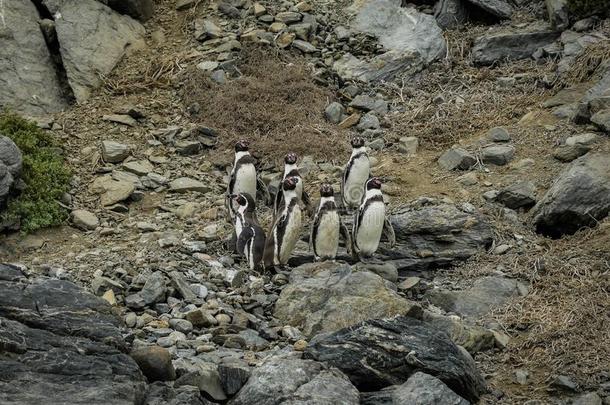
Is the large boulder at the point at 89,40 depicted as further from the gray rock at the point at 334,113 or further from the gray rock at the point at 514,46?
the gray rock at the point at 514,46

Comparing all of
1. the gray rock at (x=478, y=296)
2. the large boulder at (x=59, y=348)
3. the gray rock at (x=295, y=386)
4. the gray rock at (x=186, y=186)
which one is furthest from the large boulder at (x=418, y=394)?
the gray rock at (x=186, y=186)

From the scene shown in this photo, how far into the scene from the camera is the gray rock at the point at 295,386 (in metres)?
6.40

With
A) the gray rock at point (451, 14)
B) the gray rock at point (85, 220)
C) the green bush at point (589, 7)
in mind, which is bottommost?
the gray rock at point (85, 220)

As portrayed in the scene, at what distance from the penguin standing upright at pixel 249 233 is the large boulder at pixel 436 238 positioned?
124cm

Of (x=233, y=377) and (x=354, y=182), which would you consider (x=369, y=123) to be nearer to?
(x=354, y=182)

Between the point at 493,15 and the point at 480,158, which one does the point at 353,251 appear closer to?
the point at 480,158

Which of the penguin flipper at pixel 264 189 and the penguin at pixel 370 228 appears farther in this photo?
the penguin flipper at pixel 264 189

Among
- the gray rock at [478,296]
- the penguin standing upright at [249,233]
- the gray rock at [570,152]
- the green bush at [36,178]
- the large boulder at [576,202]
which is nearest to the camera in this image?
the gray rock at [478,296]

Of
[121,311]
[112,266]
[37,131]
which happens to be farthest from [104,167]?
[121,311]

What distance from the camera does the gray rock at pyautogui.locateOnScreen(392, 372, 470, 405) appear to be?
21.8 ft

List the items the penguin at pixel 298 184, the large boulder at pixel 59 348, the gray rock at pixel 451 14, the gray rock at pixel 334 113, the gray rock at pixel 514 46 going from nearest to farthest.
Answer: the large boulder at pixel 59 348 < the penguin at pixel 298 184 < the gray rock at pixel 334 113 < the gray rock at pixel 514 46 < the gray rock at pixel 451 14

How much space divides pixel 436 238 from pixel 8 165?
178 inches

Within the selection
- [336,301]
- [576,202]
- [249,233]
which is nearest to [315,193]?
[249,233]

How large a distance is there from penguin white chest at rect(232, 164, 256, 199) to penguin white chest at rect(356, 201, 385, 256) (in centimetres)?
185
